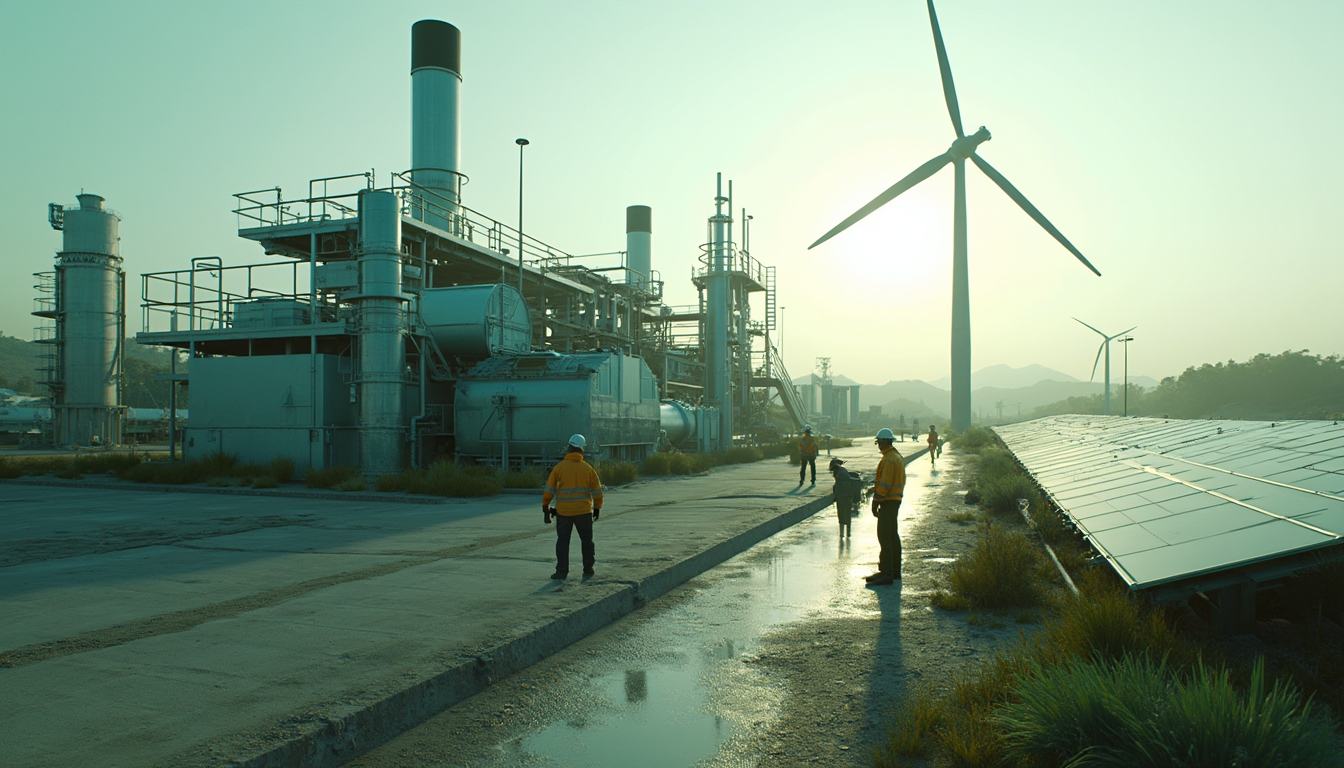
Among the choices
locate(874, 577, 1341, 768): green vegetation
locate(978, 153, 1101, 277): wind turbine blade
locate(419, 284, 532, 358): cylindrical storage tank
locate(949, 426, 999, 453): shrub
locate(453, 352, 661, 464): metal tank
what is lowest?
locate(949, 426, 999, 453): shrub

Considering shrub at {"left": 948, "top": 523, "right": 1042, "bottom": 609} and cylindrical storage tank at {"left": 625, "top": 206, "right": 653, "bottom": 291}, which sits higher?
cylindrical storage tank at {"left": 625, "top": 206, "right": 653, "bottom": 291}

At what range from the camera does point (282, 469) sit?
74.2ft

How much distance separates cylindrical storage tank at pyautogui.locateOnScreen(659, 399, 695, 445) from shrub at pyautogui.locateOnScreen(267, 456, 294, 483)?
13783 mm

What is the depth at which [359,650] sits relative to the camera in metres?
6.23

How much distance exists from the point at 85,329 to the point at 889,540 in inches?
2040

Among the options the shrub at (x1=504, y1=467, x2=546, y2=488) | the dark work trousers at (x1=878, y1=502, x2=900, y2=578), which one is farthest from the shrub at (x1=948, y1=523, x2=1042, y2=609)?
the shrub at (x1=504, y1=467, x2=546, y2=488)

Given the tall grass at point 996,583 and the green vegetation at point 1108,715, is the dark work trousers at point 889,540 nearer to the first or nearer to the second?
the tall grass at point 996,583

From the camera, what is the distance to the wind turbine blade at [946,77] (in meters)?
40.7

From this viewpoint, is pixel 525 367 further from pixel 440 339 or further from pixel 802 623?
pixel 802 623

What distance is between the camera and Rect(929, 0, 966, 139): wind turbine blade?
40.7 meters

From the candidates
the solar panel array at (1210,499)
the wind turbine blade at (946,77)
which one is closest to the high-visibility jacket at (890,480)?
the solar panel array at (1210,499)

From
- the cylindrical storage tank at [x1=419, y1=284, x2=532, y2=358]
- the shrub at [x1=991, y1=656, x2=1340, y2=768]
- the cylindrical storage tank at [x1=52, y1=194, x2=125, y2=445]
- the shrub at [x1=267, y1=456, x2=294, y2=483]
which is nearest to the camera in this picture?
the shrub at [x1=991, y1=656, x2=1340, y2=768]

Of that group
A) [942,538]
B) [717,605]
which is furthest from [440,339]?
[717,605]

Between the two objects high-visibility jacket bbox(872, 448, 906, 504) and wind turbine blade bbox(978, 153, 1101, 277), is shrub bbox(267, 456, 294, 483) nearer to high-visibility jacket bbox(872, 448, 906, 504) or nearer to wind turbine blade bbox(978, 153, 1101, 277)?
high-visibility jacket bbox(872, 448, 906, 504)
